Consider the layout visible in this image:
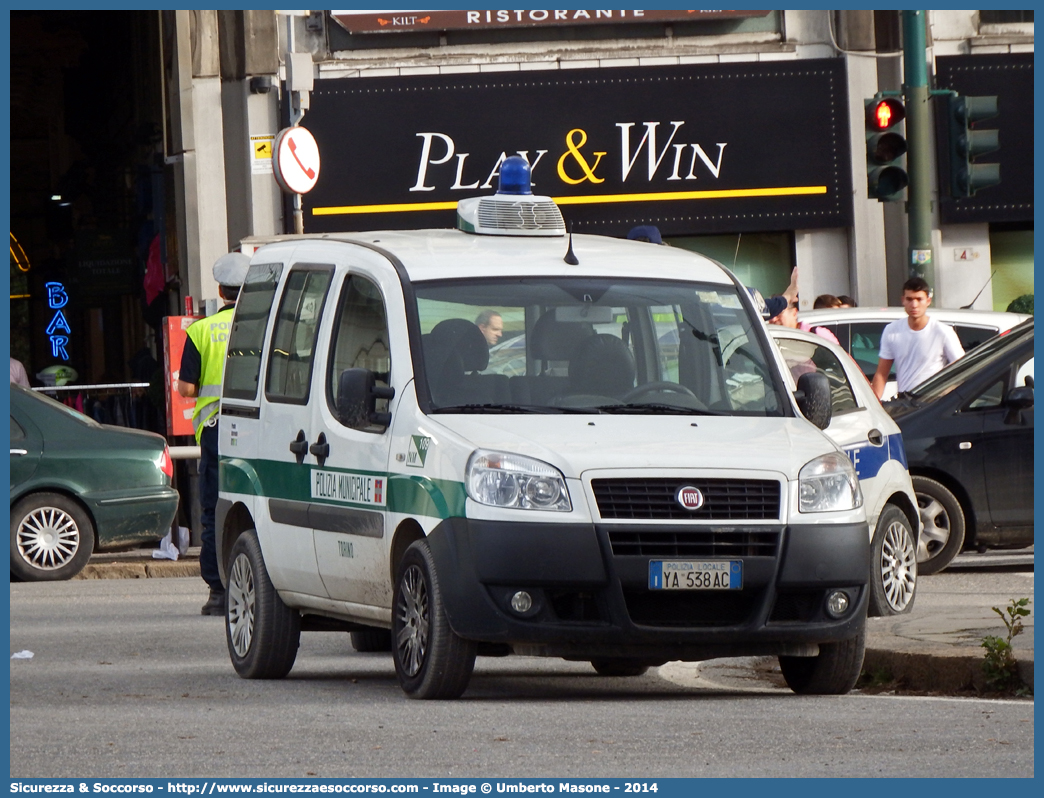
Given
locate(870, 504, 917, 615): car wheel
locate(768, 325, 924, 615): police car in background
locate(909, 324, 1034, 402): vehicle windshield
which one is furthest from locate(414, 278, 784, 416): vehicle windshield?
locate(909, 324, 1034, 402): vehicle windshield

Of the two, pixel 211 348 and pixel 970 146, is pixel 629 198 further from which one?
pixel 211 348

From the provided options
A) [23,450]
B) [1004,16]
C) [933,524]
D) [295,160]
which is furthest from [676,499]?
[1004,16]

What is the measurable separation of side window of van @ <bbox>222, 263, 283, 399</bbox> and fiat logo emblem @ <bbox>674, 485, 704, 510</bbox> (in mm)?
A: 2685

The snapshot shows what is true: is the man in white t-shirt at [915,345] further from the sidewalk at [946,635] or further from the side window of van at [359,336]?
the side window of van at [359,336]

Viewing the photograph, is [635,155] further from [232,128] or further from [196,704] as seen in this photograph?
[196,704]

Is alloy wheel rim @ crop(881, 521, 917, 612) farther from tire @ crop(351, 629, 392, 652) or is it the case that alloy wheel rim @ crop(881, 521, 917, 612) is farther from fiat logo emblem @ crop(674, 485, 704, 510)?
fiat logo emblem @ crop(674, 485, 704, 510)

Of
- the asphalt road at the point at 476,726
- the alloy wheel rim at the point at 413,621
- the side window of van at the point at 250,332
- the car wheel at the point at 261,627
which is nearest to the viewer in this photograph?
the asphalt road at the point at 476,726

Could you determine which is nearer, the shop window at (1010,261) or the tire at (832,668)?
the tire at (832,668)

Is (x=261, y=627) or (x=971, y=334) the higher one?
(x=971, y=334)

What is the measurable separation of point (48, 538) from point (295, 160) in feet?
16.7

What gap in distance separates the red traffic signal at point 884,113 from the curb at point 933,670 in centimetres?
790

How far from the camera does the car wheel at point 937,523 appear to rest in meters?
14.4

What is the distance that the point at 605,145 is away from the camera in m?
23.2

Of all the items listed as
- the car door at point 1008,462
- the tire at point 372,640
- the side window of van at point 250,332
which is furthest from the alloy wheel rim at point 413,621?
the car door at point 1008,462
